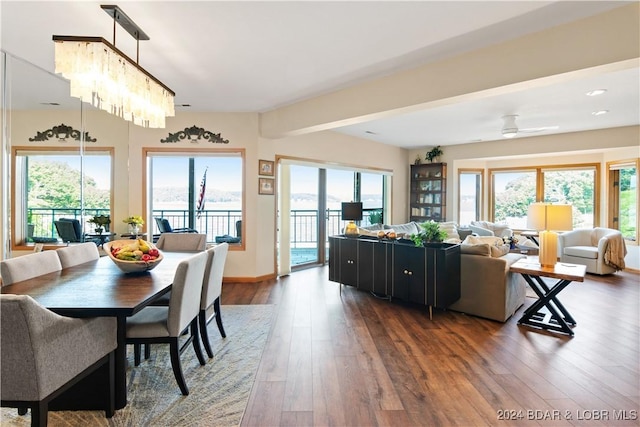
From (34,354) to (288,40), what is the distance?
2.65 metres

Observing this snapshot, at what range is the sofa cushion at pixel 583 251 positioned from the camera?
5703 millimetres

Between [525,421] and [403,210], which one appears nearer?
[525,421]

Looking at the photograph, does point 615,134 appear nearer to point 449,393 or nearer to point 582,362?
point 582,362

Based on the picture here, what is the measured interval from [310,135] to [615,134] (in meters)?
5.43

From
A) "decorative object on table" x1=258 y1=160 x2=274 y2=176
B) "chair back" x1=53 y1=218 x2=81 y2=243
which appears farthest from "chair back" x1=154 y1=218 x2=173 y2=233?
"decorative object on table" x1=258 y1=160 x2=274 y2=176

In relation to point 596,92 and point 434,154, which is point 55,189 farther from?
point 434,154

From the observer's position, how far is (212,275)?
2.78 m

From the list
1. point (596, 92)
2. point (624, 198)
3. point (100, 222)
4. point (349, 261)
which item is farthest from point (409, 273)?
point (624, 198)

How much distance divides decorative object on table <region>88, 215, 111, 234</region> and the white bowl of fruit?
238 cm

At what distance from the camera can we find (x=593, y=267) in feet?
18.7

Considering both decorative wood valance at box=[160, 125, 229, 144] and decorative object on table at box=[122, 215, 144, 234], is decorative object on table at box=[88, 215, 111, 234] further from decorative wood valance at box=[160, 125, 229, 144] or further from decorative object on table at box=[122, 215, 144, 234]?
decorative wood valance at box=[160, 125, 229, 144]

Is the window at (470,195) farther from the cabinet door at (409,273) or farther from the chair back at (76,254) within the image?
the chair back at (76,254)

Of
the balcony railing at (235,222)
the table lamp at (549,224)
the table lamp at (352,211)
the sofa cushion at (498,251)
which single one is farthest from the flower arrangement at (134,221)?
the table lamp at (549,224)

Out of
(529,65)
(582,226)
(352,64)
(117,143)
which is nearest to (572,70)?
(529,65)
